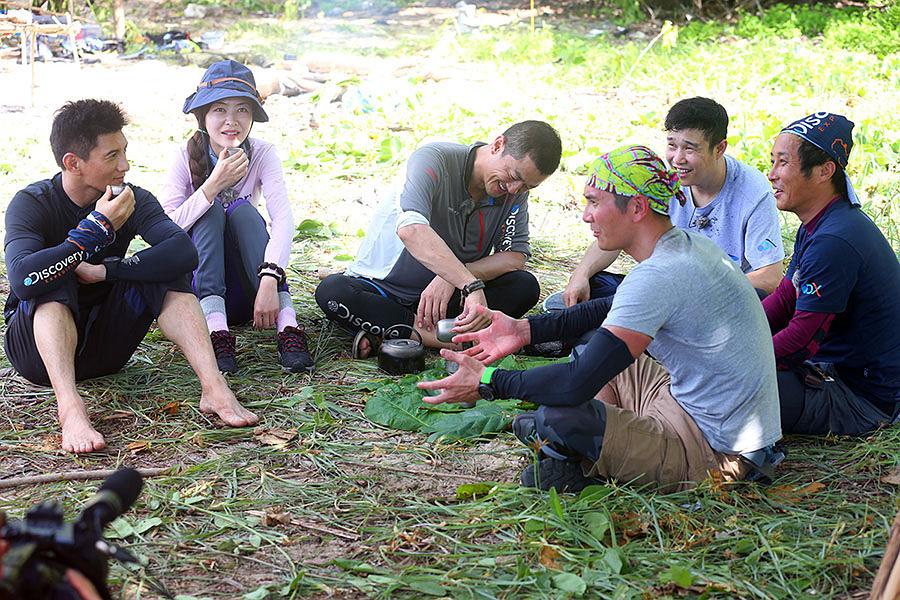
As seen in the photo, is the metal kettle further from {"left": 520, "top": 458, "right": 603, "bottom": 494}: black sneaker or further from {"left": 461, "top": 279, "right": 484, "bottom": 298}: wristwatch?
{"left": 520, "top": 458, "right": 603, "bottom": 494}: black sneaker

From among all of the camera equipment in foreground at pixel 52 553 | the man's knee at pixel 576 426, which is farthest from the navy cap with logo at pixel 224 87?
the camera equipment in foreground at pixel 52 553

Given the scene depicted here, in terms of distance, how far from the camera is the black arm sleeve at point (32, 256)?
3.19 metres

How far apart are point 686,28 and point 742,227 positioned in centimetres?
1058

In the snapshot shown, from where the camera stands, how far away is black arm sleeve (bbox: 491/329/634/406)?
98.4 inches

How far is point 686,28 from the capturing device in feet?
44.2

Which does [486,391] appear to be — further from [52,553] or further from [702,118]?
[702,118]

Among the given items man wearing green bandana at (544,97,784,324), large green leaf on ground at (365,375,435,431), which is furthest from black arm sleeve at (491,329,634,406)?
man wearing green bandana at (544,97,784,324)

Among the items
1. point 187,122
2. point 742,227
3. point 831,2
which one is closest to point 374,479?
point 742,227

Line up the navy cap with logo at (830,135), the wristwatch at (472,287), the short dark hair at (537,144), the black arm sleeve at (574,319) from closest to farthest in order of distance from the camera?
the navy cap with logo at (830,135)
the black arm sleeve at (574,319)
the short dark hair at (537,144)
the wristwatch at (472,287)

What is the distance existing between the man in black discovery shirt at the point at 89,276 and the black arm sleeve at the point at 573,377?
3.89 feet

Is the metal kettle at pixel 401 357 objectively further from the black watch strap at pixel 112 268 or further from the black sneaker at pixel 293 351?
the black watch strap at pixel 112 268

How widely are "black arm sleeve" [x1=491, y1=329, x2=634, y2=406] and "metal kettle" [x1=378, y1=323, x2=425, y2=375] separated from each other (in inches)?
48.1

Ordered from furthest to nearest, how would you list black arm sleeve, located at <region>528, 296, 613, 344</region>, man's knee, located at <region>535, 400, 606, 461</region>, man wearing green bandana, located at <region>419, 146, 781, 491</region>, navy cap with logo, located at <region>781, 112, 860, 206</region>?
1. black arm sleeve, located at <region>528, 296, 613, 344</region>
2. navy cap with logo, located at <region>781, 112, 860, 206</region>
3. man's knee, located at <region>535, 400, 606, 461</region>
4. man wearing green bandana, located at <region>419, 146, 781, 491</region>

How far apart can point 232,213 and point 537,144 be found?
143 cm
